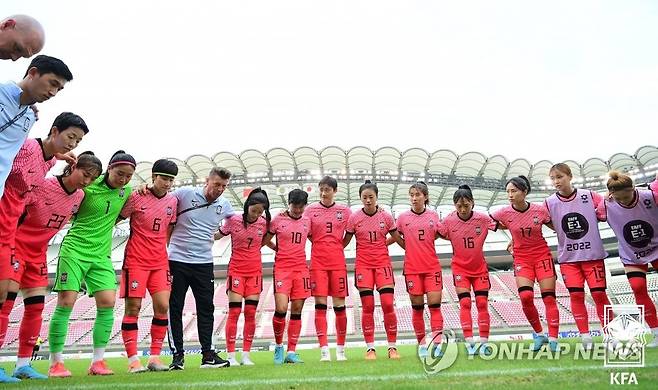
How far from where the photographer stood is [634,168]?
31859mm

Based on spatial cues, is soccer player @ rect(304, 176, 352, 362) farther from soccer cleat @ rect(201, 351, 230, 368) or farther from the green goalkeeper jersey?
the green goalkeeper jersey

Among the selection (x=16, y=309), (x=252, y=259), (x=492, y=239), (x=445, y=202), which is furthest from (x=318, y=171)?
(x=252, y=259)

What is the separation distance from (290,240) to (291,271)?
0.46 m

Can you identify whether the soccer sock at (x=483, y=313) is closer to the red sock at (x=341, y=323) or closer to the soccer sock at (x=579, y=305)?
the soccer sock at (x=579, y=305)

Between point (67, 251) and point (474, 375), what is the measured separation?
4323 mm

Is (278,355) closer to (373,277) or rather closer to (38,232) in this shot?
(373,277)

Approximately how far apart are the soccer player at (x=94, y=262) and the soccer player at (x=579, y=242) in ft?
17.9

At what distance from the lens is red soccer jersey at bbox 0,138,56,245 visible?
174 inches

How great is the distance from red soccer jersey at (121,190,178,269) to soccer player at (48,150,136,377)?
18cm

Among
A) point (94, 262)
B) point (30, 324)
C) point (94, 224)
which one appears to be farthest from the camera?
point (94, 224)

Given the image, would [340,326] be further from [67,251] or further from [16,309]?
[16,309]

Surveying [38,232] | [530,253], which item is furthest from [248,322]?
[530,253]

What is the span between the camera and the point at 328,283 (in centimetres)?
691

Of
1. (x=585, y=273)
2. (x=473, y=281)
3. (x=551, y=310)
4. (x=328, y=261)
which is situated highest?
(x=328, y=261)
